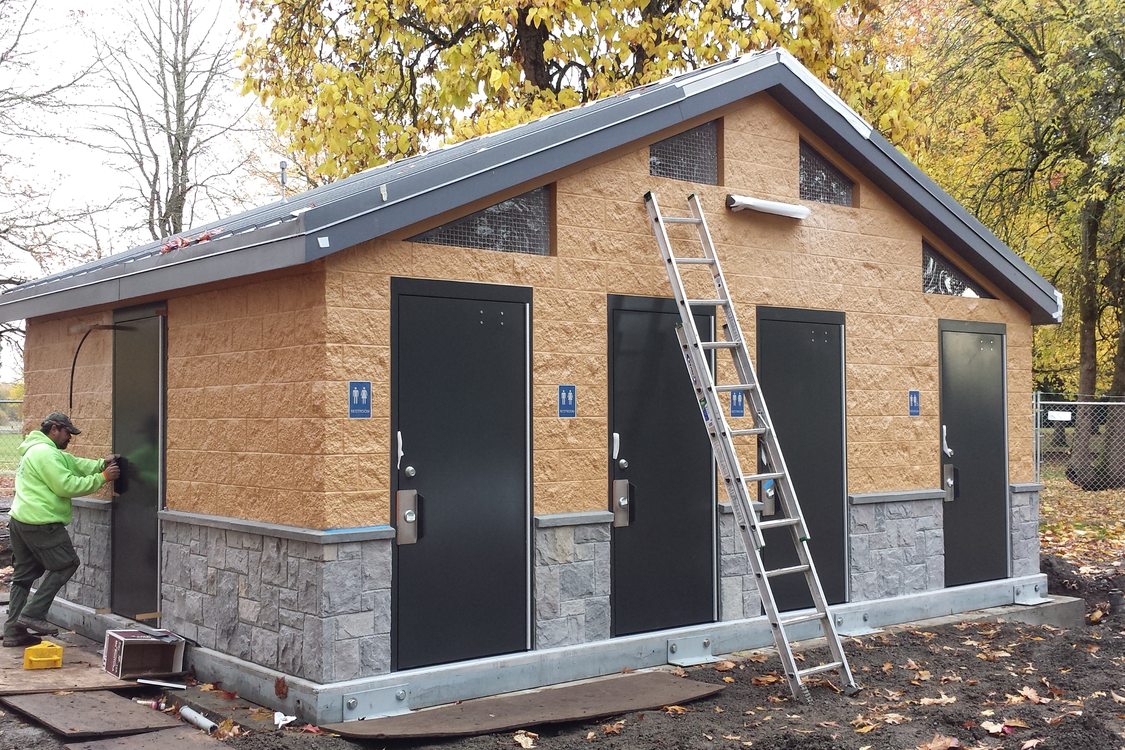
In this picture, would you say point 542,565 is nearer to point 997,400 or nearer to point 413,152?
point 997,400

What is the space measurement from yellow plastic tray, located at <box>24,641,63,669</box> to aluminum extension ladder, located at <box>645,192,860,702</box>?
509cm

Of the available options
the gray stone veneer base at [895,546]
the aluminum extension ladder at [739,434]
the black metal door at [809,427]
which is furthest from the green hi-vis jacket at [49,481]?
the gray stone veneer base at [895,546]

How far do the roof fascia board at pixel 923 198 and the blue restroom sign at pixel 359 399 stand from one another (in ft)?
15.1

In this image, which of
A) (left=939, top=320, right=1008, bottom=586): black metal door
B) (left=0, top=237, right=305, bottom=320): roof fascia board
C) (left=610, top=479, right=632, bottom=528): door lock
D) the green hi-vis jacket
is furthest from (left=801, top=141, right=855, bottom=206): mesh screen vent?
the green hi-vis jacket

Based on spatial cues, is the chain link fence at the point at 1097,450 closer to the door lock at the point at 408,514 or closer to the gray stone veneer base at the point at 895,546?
the gray stone veneer base at the point at 895,546

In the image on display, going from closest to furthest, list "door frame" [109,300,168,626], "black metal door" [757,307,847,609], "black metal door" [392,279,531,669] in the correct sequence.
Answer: "black metal door" [392,279,531,669] < "door frame" [109,300,168,626] < "black metal door" [757,307,847,609]

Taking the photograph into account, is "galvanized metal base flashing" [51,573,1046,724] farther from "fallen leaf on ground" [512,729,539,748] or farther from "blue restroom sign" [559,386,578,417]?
"blue restroom sign" [559,386,578,417]

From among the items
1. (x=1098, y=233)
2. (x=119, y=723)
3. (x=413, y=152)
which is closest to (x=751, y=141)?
(x=119, y=723)

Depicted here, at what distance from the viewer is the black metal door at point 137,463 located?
8.98 m

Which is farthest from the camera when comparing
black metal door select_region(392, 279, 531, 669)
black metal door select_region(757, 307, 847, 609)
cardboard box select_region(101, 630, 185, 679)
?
black metal door select_region(757, 307, 847, 609)

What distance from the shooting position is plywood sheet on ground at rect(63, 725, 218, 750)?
6.47m

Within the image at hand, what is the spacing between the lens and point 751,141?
9539mm

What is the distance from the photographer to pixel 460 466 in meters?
7.64

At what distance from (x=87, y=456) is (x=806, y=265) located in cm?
667
